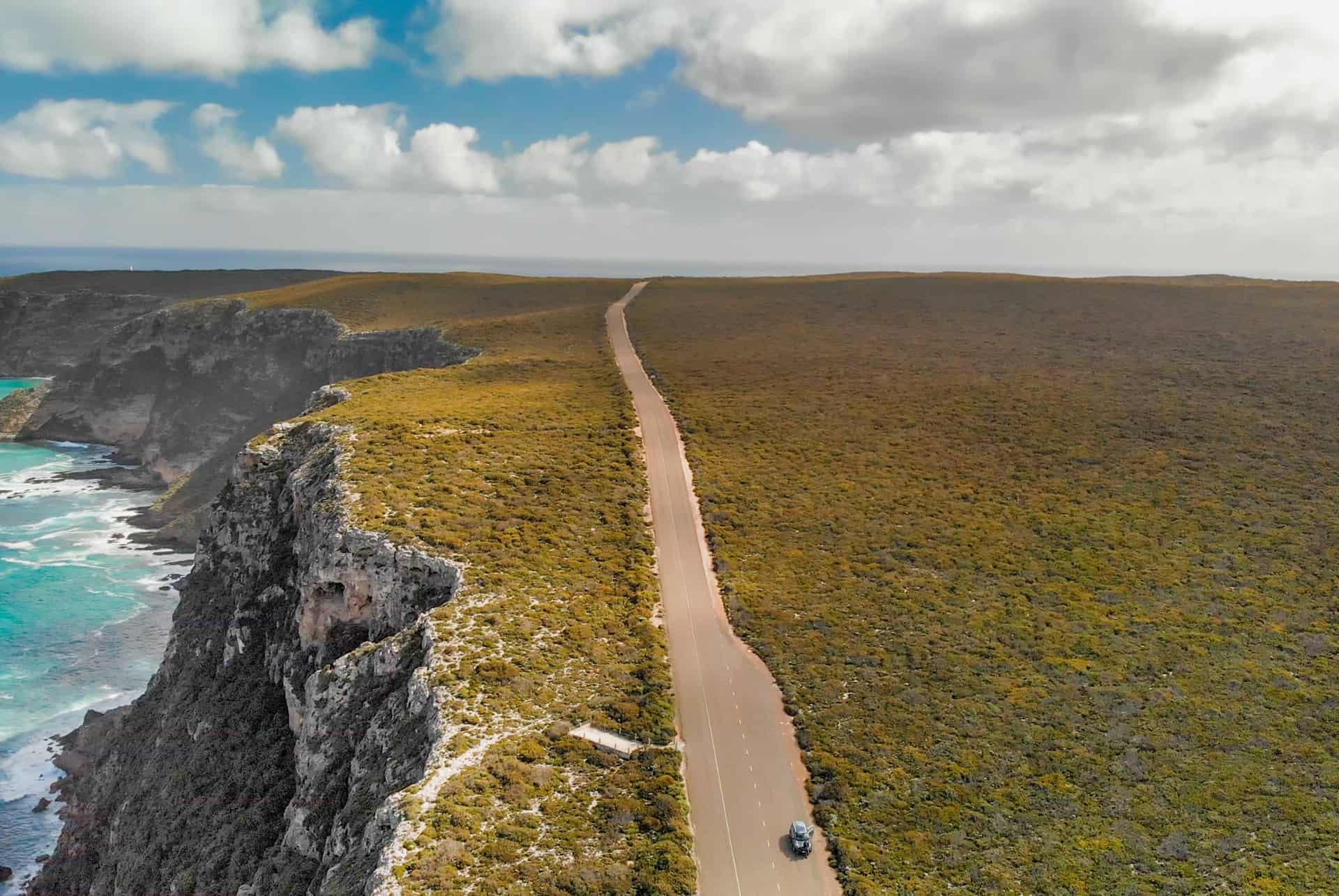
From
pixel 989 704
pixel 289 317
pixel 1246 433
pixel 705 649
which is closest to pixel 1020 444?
pixel 1246 433

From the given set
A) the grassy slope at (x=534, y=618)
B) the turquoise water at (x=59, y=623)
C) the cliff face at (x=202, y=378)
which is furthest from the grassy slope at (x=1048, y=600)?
the cliff face at (x=202, y=378)

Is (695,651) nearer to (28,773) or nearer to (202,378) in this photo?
(28,773)

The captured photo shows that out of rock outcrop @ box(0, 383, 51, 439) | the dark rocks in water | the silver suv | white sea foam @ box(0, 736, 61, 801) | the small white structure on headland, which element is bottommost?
white sea foam @ box(0, 736, 61, 801)

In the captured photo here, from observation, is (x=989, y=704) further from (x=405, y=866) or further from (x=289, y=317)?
(x=289, y=317)

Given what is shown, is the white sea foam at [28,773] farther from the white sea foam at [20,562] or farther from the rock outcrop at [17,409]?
the rock outcrop at [17,409]

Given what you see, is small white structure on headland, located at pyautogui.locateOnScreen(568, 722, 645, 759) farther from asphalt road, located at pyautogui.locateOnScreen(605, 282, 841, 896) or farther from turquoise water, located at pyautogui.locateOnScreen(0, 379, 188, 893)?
turquoise water, located at pyautogui.locateOnScreen(0, 379, 188, 893)

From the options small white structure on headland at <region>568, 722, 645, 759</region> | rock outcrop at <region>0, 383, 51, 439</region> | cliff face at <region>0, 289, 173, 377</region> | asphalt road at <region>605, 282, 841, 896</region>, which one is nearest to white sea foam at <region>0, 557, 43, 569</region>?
rock outcrop at <region>0, 383, 51, 439</region>

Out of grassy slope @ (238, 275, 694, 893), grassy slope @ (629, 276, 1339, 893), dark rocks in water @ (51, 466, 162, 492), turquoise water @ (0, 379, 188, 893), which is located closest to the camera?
grassy slope @ (238, 275, 694, 893)
